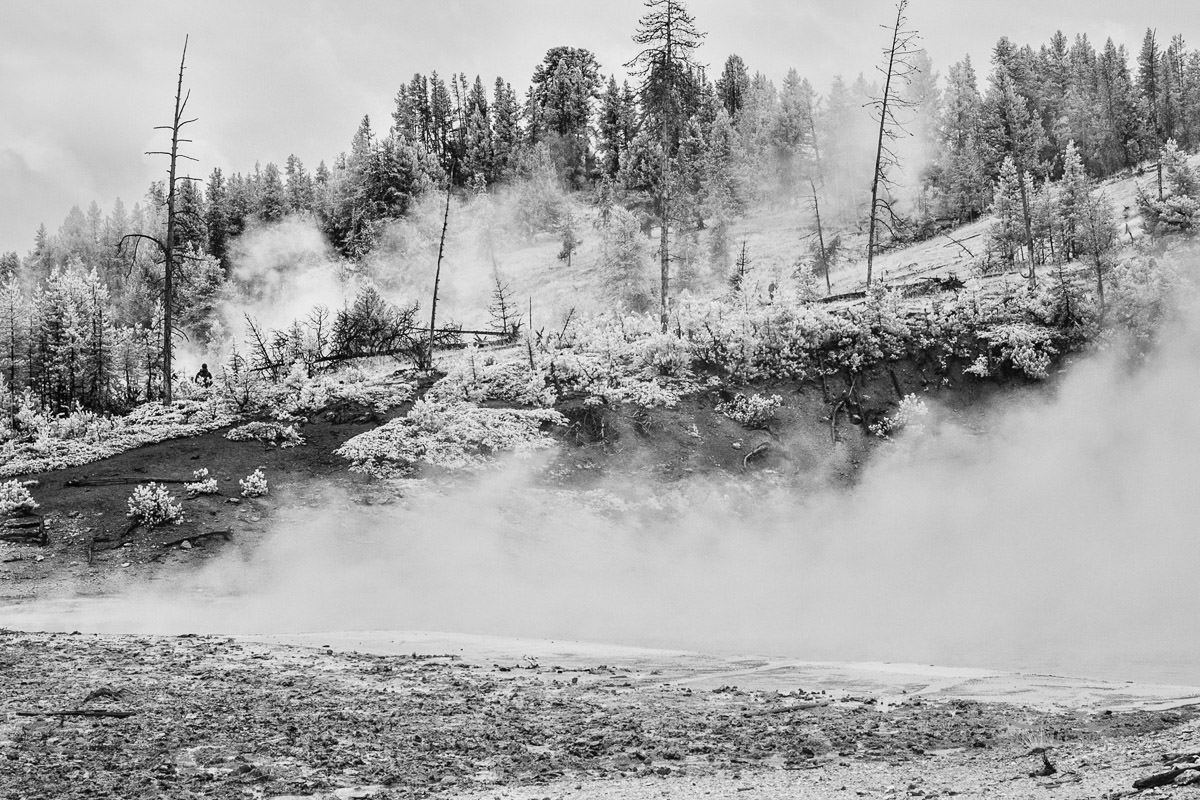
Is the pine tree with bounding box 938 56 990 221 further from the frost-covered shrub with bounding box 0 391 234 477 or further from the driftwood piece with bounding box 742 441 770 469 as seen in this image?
the frost-covered shrub with bounding box 0 391 234 477

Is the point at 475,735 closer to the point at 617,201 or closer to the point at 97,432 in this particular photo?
the point at 97,432

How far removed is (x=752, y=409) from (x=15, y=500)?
56.8 feet

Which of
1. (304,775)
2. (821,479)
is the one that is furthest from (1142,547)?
Answer: (304,775)

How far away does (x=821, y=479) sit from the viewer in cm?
2205

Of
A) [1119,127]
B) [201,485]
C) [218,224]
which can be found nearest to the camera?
[201,485]

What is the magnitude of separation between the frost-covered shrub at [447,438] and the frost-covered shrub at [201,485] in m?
3.15

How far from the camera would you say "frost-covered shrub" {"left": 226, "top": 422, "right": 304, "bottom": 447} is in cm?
2333

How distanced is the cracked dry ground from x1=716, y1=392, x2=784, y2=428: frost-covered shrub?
14618 mm

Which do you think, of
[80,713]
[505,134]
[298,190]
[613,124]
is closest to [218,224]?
[298,190]

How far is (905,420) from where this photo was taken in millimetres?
23484

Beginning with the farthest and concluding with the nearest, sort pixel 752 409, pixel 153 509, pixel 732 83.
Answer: pixel 732 83
pixel 752 409
pixel 153 509

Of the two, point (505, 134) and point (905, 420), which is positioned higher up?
point (505, 134)

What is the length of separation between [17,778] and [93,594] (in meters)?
10.3

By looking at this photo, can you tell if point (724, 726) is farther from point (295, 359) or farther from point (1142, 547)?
point (295, 359)
